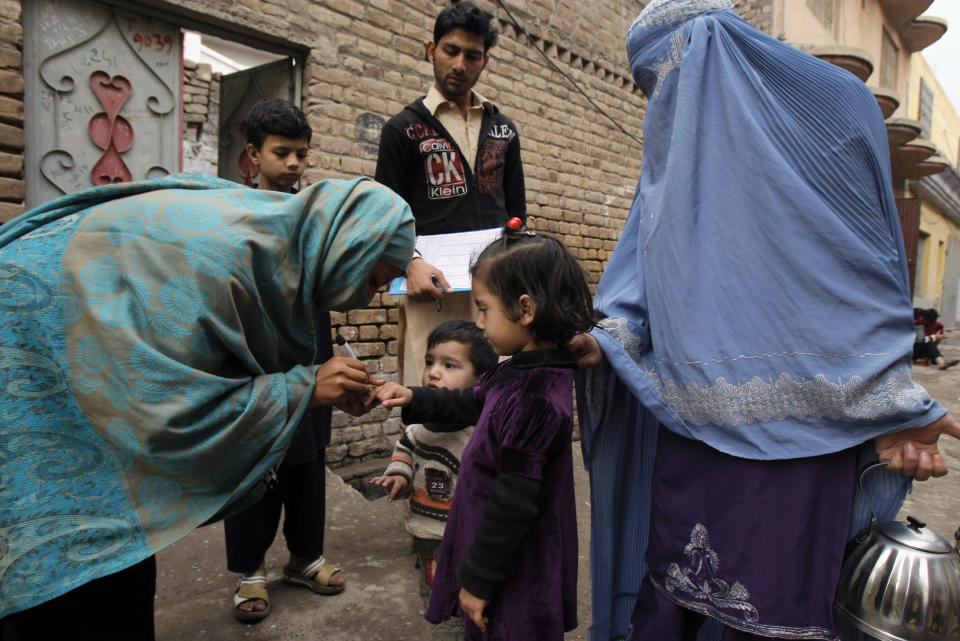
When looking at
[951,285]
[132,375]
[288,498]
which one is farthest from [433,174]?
[951,285]

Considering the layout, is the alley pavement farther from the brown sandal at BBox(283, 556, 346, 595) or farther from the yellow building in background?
the yellow building in background

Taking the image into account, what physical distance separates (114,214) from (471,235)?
50.6 inches

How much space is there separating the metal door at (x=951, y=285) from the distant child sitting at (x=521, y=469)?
25.3m

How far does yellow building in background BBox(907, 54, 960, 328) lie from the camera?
57.3 feet

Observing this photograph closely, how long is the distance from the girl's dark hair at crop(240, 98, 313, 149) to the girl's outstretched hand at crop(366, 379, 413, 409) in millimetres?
1254

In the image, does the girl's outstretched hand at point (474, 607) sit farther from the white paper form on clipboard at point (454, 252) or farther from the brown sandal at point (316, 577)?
the brown sandal at point (316, 577)

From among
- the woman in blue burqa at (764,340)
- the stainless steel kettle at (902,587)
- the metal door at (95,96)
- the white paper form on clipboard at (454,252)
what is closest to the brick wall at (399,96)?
the metal door at (95,96)

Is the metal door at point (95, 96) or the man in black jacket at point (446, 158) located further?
the metal door at point (95, 96)

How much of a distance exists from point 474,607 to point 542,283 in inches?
28.9

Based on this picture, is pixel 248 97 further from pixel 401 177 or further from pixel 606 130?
pixel 606 130

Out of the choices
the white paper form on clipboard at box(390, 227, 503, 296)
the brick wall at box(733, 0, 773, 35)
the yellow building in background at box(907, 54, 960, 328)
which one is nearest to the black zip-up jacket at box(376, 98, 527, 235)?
the white paper form on clipboard at box(390, 227, 503, 296)

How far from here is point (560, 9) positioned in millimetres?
6324

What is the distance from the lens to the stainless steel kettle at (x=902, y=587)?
1.23 m

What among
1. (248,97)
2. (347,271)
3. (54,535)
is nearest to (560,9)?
(248,97)
